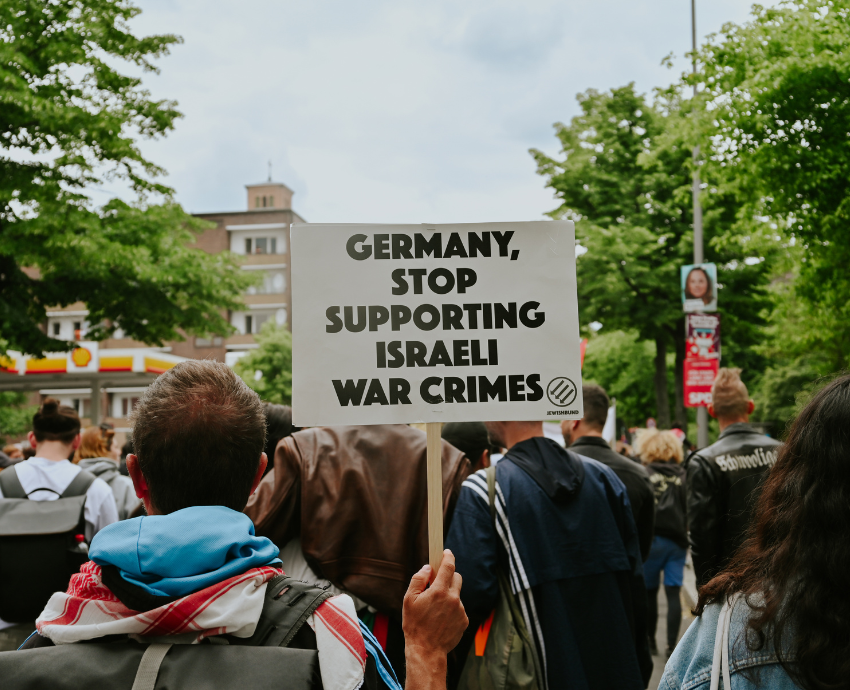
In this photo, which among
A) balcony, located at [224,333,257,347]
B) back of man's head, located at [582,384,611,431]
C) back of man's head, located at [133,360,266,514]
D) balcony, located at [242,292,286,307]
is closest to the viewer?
back of man's head, located at [133,360,266,514]

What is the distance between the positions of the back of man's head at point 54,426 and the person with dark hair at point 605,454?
3.03 meters

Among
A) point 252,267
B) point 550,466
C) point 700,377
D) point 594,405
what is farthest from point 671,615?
point 252,267

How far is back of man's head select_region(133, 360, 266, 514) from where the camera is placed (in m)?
1.75

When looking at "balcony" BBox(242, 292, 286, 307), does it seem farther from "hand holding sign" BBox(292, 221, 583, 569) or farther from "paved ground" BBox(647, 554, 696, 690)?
"hand holding sign" BBox(292, 221, 583, 569)

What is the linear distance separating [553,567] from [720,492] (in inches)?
84.9

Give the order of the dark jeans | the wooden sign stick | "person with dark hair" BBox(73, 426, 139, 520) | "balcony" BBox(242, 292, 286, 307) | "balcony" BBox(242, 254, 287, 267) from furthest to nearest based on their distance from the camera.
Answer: "balcony" BBox(242, 254, 287, 267) < "balcony" BBox(242, 292, 286, 307) < the dark jeans < "person with dark hair" BBox(73, 426, 139, 520) < the wooden sign stick

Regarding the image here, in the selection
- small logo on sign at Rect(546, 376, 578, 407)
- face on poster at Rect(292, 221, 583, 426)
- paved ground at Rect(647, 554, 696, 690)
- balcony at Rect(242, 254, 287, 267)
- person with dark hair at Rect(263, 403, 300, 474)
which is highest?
balcony at Rect(242, 254, 287, 267)

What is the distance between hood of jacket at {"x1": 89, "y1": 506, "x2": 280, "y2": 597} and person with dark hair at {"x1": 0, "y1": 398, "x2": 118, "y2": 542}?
3.38 metres

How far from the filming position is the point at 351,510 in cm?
305

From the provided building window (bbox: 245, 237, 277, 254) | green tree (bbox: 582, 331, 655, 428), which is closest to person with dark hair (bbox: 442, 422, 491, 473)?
green tree (bbox: 582, 331, 655, 428)

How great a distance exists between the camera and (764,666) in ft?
5.06

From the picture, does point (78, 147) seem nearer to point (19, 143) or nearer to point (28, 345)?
point (19, 143)

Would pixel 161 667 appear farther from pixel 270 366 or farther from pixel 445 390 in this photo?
pixel 270 366

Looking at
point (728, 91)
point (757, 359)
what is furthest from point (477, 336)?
point (757, 359)
